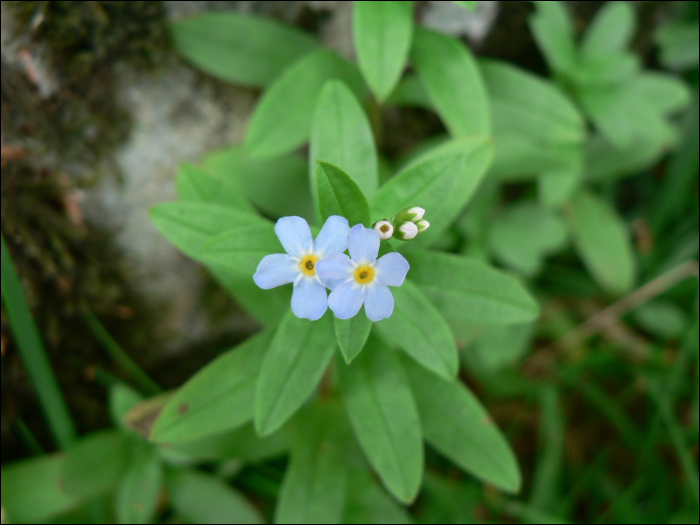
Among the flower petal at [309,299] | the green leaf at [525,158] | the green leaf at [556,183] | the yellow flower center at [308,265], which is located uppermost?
the yellow flower center at [308,265]

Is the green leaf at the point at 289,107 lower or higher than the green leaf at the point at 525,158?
higher

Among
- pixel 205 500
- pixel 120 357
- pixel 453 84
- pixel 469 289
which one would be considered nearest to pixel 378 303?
pixel 469 289

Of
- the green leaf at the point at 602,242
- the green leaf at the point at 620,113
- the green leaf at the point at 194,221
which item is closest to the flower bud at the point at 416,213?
the green leaf at the point at 194,221

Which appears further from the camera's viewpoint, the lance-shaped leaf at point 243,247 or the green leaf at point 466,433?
the green leaf at point 466,433

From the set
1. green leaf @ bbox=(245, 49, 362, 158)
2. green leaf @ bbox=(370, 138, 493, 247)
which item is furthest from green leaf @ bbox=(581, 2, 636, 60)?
green leaf @ bbox=(370, 138, 493, 247)

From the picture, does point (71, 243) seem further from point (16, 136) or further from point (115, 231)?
point (16, 136)

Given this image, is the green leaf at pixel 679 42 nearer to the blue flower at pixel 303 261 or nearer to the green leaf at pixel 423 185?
the green leaf at pixel 423 185
